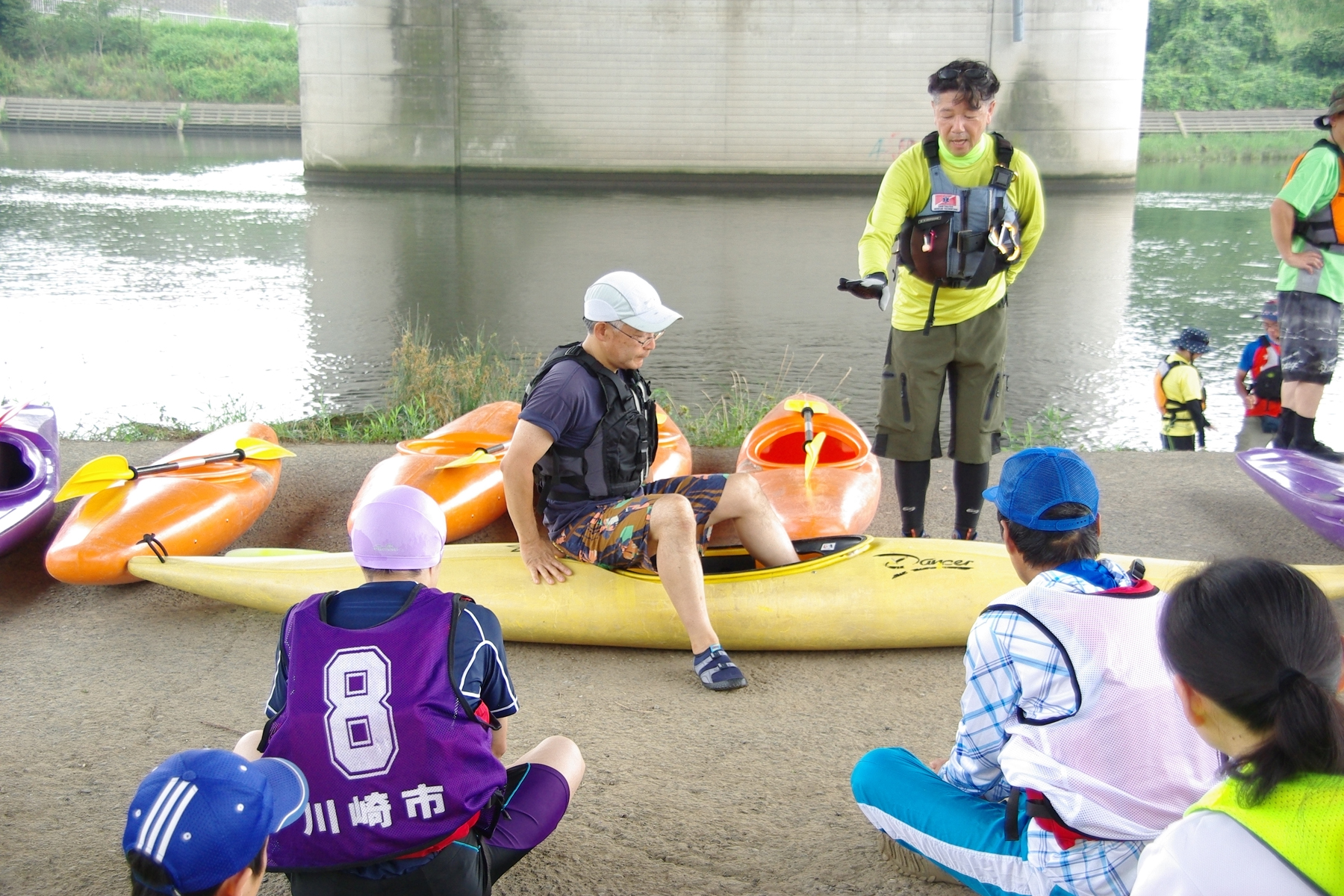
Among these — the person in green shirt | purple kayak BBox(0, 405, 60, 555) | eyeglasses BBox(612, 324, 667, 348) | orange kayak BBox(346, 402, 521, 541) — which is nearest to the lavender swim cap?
eyeglasses BBox(612, 324, 667, 348)

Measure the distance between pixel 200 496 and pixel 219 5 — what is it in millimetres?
63967

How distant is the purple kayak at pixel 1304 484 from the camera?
373 cm

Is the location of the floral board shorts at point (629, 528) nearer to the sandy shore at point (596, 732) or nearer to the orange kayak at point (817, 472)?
the sandy shore at point (596, 732)

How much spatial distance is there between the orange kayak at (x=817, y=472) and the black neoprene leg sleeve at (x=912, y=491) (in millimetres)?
114

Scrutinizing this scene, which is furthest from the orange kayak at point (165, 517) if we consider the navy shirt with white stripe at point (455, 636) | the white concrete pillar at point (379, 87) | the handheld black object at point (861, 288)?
the white concrete pillar at point (379, 87)

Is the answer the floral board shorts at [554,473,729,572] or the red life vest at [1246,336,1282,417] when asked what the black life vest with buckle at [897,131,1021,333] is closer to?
the floral board shorts at [554,473,729,572]

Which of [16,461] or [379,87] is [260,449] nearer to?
[16,461]

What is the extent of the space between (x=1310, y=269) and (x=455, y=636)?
3.85 metres

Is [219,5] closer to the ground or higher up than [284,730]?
higher up

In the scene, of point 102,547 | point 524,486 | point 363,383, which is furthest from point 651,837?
point 363,383

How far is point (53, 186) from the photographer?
20.5 m

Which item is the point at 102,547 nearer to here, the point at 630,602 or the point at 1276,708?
the point at 630,602

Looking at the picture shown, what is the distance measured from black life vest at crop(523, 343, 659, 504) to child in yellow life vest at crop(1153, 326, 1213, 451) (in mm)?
4203

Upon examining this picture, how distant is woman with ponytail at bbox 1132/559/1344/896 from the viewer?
991mm
